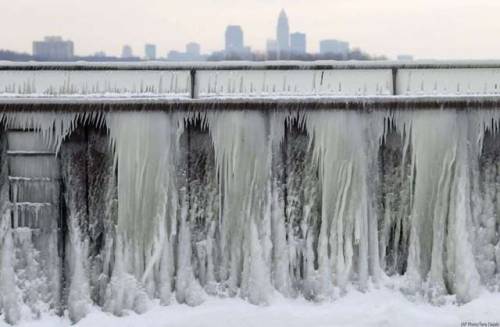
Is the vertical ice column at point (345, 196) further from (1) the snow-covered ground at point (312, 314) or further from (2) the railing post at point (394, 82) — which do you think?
(2) the railing post at point (394, 82)

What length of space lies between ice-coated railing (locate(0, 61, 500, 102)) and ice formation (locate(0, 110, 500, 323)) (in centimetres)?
31

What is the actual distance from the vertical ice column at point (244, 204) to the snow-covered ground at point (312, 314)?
0.78 feet

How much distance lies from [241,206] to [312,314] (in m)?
1.13

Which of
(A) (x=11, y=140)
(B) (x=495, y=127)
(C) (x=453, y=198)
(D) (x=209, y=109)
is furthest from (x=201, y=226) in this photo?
(B) (x=495, y=127)

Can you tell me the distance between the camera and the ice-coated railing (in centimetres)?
593

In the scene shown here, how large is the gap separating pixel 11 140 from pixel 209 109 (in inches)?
69.5

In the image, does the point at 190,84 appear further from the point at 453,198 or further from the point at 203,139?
the point at 453,198

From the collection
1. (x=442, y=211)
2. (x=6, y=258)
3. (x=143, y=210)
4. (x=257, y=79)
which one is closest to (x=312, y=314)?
(x=442, y=211)

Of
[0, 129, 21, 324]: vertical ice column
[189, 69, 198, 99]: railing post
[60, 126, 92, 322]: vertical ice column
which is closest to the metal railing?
[189, 69, 198, 99]: railing post

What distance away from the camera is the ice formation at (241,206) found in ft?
18.9

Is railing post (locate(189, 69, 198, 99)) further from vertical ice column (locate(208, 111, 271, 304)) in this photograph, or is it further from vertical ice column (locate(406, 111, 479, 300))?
vertical ice column (locate(406, 111, 479, 300))

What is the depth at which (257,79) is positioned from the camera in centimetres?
600

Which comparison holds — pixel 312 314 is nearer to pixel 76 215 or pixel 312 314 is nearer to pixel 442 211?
pixel 442 211

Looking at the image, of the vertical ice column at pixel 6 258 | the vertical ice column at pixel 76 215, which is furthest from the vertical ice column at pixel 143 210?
the vertical ice column at pixel 6 258
